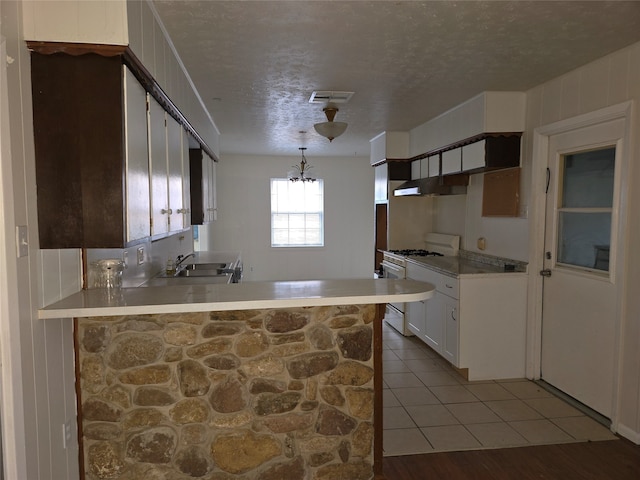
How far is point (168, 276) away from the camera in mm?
3586

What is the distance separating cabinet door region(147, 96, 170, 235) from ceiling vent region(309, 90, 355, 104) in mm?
1560

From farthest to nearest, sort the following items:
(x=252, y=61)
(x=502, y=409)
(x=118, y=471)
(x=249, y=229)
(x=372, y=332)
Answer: (x=249, y=229)
(x=502, y=409)
(x=252, y=61)
(x=372, y=332)
(x=118, y=471)

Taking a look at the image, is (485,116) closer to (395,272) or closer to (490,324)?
(490,324)

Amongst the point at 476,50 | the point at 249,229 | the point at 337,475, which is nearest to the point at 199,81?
the point at 476,50

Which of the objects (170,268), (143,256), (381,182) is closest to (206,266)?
(170,268)

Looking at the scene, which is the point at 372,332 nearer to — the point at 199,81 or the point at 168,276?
the point at 168,276

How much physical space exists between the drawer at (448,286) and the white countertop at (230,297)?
1.47 meters

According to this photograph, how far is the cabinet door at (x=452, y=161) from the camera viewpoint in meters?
4.21

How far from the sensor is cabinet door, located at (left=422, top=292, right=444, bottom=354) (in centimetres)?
399

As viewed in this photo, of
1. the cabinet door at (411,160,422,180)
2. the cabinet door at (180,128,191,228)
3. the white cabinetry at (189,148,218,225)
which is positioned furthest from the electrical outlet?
the cabinet door at (411,160,422,180)

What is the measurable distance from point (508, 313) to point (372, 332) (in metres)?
1.98

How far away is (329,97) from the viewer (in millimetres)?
3709

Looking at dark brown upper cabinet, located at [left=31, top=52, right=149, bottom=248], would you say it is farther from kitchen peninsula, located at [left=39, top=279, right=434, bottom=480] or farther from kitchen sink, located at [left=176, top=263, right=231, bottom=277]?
kitchen sink, located at [left=176, top=263, right=231, bottom=277]

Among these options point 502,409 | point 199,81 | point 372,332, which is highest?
point 199,81
